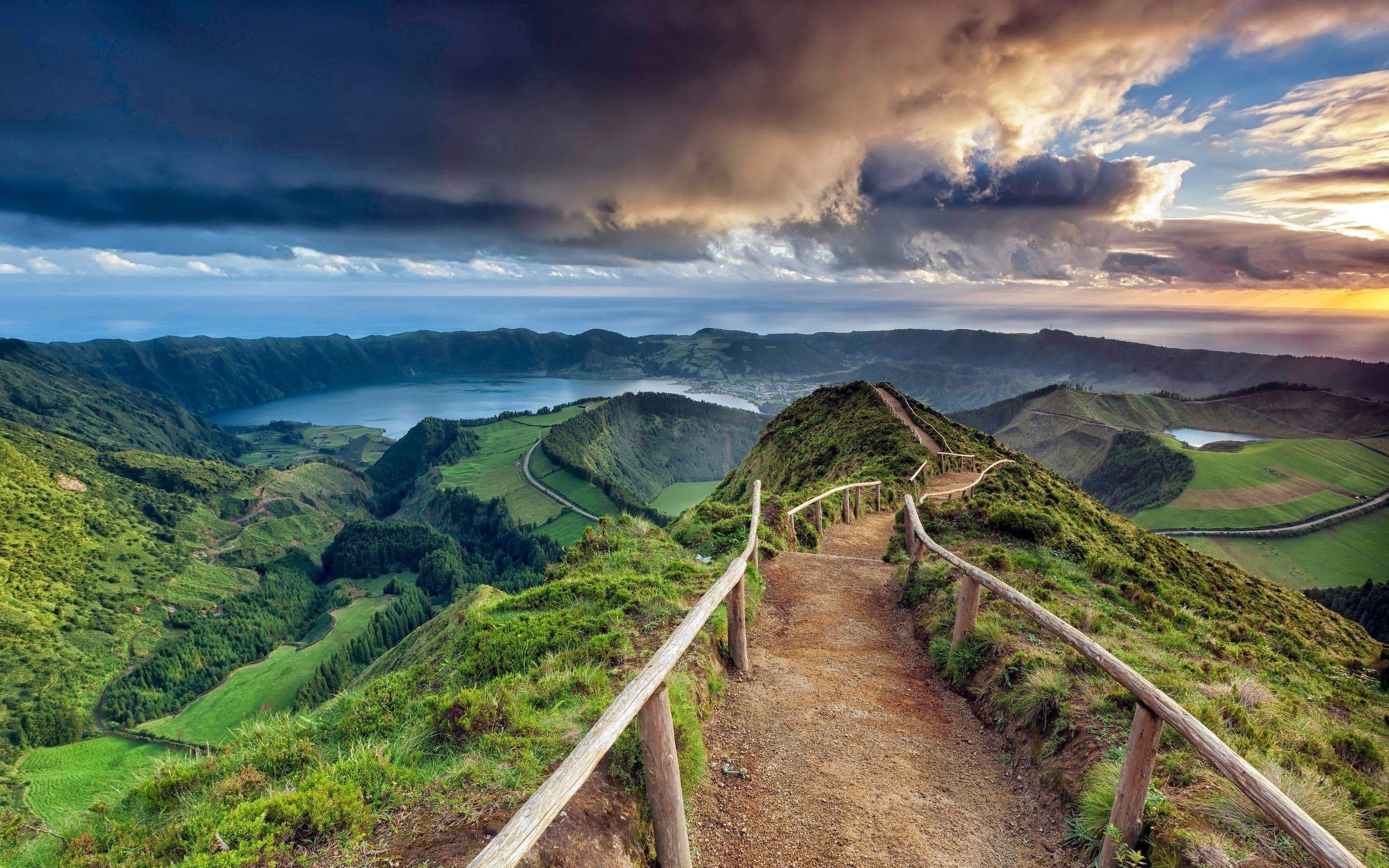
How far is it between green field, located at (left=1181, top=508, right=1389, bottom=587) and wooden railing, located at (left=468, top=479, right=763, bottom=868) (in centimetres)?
11463

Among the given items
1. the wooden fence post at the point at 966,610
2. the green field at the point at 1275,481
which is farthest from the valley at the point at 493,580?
the green field at the point at 1275,481

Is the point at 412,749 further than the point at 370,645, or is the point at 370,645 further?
the point at 370,645

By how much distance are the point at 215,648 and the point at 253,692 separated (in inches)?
963

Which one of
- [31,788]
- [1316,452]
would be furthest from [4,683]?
[1316,452]

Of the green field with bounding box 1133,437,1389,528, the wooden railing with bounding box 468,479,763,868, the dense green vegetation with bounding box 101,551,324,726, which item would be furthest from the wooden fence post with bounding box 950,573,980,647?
the green field with bounding box 1133,437,1389,528

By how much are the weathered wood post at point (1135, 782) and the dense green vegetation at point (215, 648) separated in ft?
389

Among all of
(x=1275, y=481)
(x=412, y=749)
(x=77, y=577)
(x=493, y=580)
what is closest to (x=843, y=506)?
(x=412, y=749)

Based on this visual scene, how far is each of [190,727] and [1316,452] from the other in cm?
22993

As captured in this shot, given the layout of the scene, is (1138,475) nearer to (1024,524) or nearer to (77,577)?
(1024,524)

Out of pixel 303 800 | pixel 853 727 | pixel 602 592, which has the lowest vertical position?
pixel 853 727

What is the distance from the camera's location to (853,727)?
6.70m

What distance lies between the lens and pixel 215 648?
323 ft

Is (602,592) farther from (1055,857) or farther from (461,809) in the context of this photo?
(1055,857)

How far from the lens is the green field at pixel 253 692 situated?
7488 cm
